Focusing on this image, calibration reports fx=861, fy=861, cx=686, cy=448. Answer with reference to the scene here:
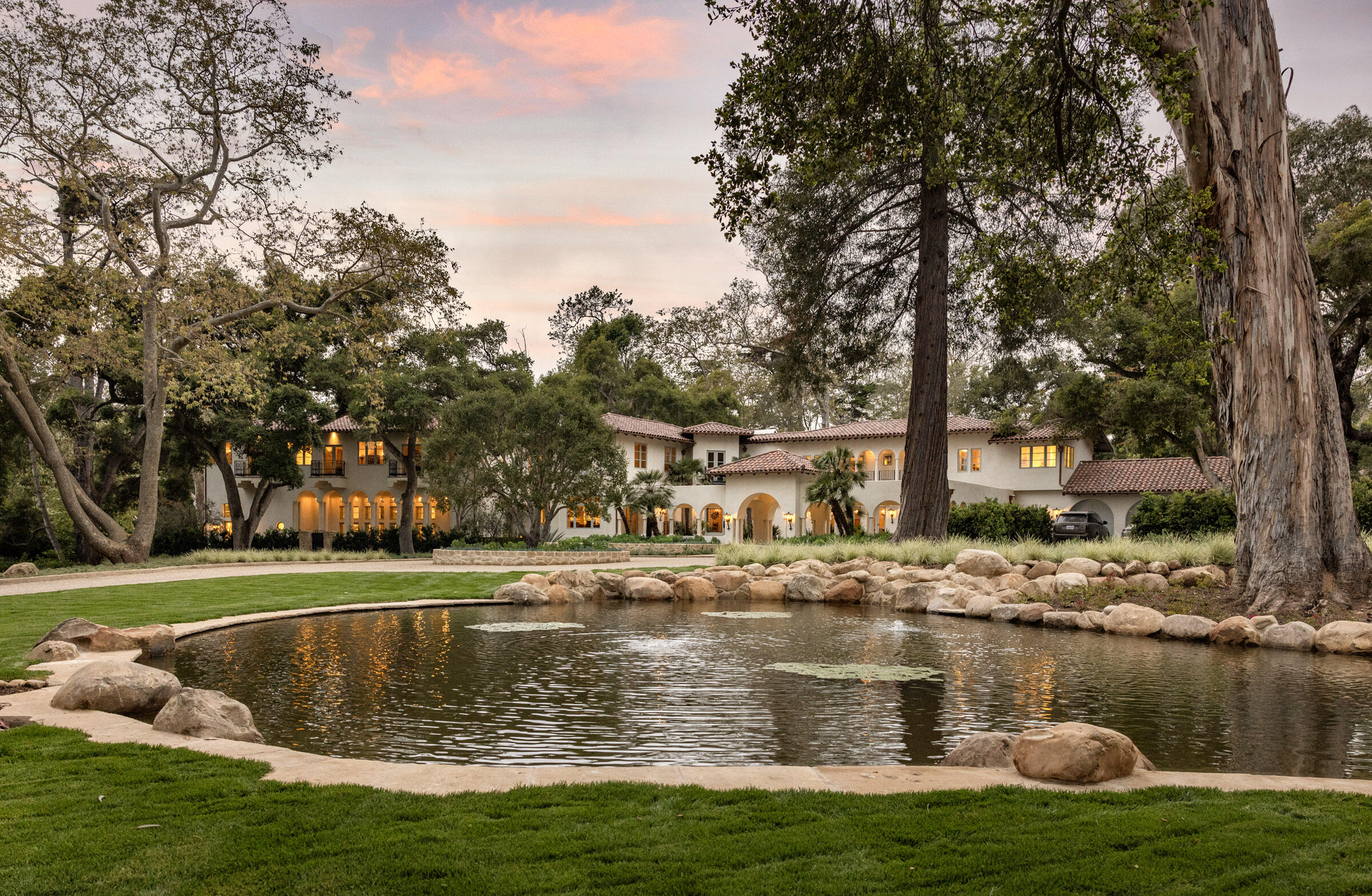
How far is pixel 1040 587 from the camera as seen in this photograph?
1446 cm

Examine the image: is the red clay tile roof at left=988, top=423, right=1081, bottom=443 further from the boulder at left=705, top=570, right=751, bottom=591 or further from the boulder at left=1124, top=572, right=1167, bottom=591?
the boulder at left=705, top=570, right=751, bottom=591

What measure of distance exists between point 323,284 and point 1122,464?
32.5 m

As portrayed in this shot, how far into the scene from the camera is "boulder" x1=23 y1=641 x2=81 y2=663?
26.7ft

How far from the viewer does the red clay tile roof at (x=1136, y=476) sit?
114 ft

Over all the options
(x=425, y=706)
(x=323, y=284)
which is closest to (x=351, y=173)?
(x=323, y=284)

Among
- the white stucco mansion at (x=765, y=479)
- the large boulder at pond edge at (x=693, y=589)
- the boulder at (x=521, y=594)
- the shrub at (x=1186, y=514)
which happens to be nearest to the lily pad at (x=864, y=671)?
the boulder at (x=521, y=594)

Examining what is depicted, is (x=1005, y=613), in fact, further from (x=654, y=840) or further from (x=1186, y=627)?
(x=654, y=840)

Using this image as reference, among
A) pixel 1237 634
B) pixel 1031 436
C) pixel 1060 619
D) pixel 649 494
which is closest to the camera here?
pixel 1237 634

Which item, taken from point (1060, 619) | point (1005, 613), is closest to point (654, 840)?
point (1060, 619)

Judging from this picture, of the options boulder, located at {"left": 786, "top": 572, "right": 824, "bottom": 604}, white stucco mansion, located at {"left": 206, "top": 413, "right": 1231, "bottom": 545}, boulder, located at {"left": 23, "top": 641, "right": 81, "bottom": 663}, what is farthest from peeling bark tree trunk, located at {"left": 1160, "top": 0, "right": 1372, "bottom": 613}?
white stucco mansion, located at {"left": 206, "top": 413, "right": 1231, "bottom": 545}

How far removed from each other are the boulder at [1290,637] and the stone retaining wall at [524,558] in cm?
1700

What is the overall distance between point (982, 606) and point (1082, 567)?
9.61 feet

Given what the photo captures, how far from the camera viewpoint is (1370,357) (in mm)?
29812

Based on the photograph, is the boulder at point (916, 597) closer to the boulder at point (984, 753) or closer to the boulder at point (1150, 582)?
the boulder at point (1150, 582)
